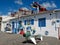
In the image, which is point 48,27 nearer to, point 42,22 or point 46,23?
point 46,23

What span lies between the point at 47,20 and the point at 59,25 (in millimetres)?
2318

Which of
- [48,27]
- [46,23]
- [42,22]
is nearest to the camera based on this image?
[48,27]

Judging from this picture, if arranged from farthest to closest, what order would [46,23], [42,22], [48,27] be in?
[42,22], [46,23], [48,27]

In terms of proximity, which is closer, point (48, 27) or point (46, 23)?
point (48, 27)

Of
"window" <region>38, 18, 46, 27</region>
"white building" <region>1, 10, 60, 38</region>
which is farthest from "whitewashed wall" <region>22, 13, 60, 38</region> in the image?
"window" <region>38, 18, 46, 27</region>

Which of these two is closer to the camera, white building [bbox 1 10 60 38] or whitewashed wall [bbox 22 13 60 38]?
white building [bbox 1 10 60 38]

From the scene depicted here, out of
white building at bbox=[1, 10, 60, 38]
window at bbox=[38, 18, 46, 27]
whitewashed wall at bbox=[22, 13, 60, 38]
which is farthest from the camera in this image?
window at bbox=[38, 18, 46, 27]

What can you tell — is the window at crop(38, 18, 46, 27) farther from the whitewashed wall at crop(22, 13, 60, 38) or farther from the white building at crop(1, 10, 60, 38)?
the whitewashed wall at crop(22, 13, 60, 38)

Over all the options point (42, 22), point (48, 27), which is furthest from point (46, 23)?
point (42, 22)

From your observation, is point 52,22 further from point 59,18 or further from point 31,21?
point 31,21

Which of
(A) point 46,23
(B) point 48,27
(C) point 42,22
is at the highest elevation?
(C) point 42,22

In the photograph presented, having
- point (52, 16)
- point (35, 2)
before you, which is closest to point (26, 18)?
point (35, 2)

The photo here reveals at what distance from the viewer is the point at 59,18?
18609mm

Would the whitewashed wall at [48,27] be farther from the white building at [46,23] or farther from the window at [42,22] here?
the window at [42,22]
